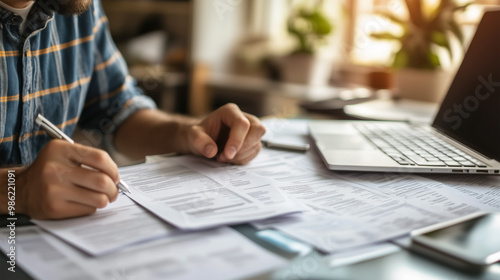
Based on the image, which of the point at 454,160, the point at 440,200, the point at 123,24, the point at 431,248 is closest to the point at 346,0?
the point at 123,24

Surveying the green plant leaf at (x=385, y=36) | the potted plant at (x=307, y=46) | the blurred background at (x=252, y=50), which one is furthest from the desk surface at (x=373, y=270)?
Result: the potted plant at (x=307, y=46)

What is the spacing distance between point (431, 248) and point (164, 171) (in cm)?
39

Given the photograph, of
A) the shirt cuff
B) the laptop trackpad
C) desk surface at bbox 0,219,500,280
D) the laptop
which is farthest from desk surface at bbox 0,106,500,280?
the shirt cuff

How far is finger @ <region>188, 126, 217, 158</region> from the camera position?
756 millimetres

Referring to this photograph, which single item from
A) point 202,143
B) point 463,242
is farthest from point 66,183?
point 463,242

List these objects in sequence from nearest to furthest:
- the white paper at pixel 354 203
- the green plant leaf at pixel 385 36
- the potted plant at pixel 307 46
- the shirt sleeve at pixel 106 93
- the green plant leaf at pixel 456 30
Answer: the white paper at pixel 354 203 → the shirt sleeve at pixel 106 93 → the green plant leaf at pixel 456 30 → the green plant leaf at pixel 385 36 → the potted plant at pixel 307 46

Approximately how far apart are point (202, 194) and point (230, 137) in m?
0.16

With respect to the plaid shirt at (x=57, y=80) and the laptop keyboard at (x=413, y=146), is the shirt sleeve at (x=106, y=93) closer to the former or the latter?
the plaid shirt at (x=57, y=80)

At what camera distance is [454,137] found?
0.87 m

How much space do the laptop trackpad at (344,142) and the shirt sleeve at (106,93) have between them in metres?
0.44

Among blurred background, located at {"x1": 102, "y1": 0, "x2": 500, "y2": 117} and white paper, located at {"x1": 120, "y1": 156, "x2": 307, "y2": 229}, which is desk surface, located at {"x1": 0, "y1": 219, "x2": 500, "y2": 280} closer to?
white paper, located at {"x1": 120, "y1": 156, "x2": 307, "y2": 229}

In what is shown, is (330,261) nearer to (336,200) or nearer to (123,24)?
(336,200)

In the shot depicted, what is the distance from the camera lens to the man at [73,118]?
518 mm

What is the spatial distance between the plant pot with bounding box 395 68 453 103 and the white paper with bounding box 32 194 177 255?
1210mm
